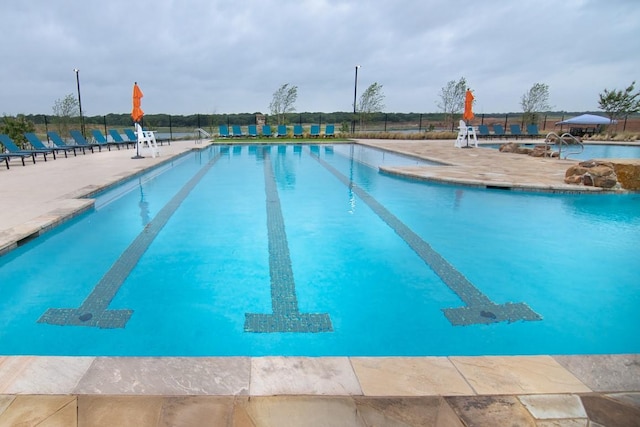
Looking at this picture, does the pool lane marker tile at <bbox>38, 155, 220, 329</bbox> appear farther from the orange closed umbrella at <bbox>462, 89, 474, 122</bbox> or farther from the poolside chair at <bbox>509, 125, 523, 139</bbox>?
the poolside chair at <bbox>509, 125, 523, 139</bbox>

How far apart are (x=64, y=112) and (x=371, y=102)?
1909 cm

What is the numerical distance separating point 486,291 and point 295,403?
2.39m

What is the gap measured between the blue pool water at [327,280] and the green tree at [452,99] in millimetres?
22459

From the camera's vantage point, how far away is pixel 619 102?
25.8 m

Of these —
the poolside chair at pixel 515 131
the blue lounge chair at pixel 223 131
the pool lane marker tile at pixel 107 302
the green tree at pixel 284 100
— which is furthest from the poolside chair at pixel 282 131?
the pool lane marker tile at pixel 107 302

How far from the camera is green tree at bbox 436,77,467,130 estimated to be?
1062 inches

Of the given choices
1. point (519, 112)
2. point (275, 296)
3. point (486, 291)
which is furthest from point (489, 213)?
point (519, 112)

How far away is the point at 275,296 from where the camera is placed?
3.34 metres

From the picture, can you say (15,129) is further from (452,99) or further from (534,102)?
(534,102)

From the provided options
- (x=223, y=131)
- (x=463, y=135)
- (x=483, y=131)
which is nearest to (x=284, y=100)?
(x=223, y=131)

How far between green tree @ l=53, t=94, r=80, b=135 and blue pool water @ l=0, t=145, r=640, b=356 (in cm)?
1596

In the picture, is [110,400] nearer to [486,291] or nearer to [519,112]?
[486,291]

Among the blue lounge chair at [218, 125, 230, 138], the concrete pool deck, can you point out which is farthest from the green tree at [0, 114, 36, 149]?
the concrete pool deck

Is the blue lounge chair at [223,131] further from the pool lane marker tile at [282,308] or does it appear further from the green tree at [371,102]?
the pool lane marker tile at [282,308]
